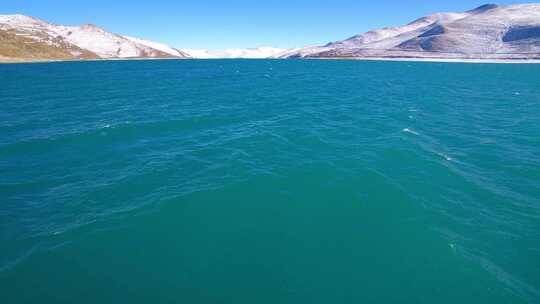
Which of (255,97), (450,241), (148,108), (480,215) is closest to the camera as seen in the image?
(450,241)

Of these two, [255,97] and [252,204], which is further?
[255,97]

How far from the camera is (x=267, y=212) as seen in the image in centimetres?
2223

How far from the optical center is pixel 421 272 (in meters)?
16.6

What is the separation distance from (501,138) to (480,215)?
21.4 metres

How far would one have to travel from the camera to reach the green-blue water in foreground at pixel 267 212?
619 inches

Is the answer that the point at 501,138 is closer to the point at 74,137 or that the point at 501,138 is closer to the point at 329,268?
the point at 329,268

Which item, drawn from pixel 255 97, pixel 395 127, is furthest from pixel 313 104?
pixel 395 127

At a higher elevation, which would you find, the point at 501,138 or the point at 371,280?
the point at 501,138

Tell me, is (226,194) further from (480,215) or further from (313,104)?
(313,104)

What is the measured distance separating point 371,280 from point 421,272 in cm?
274

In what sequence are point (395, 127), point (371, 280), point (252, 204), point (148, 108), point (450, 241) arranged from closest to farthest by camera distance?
point (371, 280)
point (450, 241)
point (252, 204)
point (395, 127)
point (148, 108)

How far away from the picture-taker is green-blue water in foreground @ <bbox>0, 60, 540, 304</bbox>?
1573 cm

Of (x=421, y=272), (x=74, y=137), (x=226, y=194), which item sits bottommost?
(x=421, y=272)

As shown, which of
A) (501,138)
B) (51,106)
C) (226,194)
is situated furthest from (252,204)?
(51,106)
